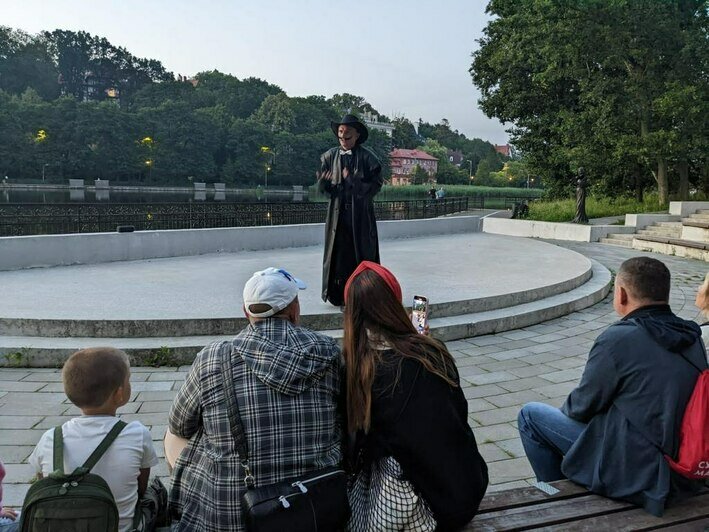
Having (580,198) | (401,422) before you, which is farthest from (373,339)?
(580,198)

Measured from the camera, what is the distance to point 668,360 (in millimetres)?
2010

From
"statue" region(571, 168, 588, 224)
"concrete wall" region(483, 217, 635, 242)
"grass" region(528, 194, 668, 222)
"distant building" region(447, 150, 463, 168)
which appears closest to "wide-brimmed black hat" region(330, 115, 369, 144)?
"concrete wall" region(483, 217, 635, 242)

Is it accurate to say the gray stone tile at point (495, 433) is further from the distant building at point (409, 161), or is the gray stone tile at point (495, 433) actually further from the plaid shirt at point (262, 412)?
the distant building at point (409, 161)

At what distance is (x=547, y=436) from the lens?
8.49 ft

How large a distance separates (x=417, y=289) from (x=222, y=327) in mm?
2945

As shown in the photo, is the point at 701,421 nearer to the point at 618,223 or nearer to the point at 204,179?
the point at 618,223

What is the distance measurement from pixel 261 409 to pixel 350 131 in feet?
13.8

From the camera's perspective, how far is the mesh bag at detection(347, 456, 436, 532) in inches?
69.1

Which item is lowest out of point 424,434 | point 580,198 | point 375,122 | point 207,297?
point 207,297

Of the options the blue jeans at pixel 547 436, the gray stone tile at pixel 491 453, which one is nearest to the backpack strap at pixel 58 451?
the blue jeans at pixel 547 436

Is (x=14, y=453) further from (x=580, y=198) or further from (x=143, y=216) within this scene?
(x=580, y=198)

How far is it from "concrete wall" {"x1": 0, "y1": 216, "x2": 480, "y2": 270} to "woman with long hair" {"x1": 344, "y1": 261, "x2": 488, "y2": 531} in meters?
Result: 8.40

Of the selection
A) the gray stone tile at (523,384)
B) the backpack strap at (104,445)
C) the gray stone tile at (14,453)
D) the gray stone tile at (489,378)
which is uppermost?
the backpack strap at (104,445)

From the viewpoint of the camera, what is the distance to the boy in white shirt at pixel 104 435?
1812 mm
